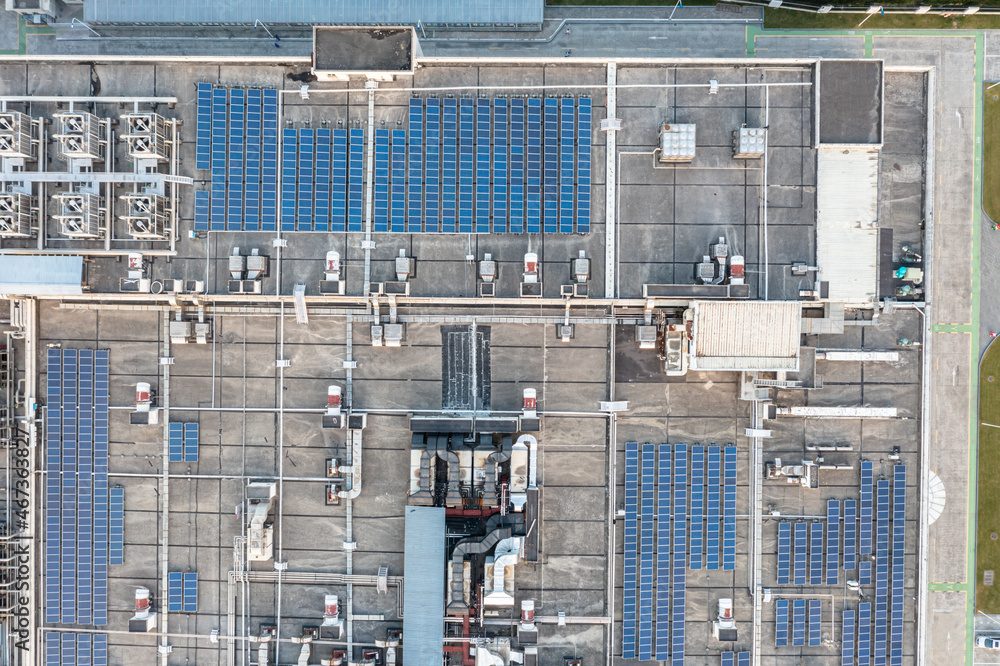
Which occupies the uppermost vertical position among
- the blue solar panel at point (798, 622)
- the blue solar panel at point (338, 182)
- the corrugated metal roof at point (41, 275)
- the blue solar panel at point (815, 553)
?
the blue solar panel at point (338, 182)

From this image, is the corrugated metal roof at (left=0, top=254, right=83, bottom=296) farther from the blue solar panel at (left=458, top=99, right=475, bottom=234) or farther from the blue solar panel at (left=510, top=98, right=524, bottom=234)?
the blue solar panel at (left=510, top=98, right=524, bottom=234)

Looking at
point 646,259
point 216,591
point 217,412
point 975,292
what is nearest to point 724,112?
point 646,259

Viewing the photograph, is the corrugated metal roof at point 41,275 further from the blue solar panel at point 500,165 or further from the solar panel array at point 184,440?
the blue solar panel at point 500,165

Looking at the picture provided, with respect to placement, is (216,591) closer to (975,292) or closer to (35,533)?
(35,533)

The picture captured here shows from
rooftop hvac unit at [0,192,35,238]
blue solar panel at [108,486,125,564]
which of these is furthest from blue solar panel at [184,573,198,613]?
rooftop hvac unit at [0,192,35,238]

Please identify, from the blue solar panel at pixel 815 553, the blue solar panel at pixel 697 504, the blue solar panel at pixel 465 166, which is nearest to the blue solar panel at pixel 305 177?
the blue solar panel at pixel 465 166
